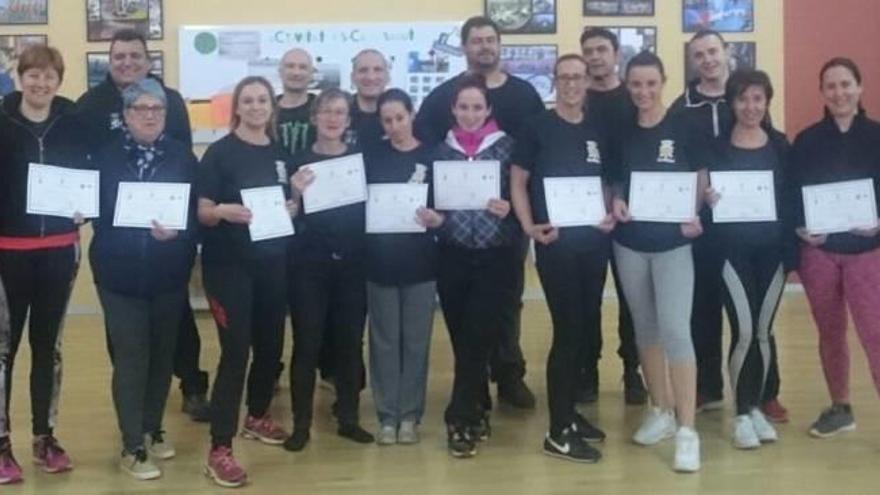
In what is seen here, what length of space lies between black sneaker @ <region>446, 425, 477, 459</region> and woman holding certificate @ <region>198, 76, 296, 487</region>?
84cm

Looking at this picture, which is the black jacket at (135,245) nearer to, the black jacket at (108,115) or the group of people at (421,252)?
the group of people at (421,252)

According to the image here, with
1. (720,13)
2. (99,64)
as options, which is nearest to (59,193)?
(99,64)

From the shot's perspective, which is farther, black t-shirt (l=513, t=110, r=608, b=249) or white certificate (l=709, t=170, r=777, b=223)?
white certificate (l=709, t=170, r=777, b=223)

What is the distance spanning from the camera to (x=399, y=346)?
166 inches

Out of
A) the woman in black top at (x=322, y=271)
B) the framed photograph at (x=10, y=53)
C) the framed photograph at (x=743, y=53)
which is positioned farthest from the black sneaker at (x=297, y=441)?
the framed photograph at (x=743, y=53)

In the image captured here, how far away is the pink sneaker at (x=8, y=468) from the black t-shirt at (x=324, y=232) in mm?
1314

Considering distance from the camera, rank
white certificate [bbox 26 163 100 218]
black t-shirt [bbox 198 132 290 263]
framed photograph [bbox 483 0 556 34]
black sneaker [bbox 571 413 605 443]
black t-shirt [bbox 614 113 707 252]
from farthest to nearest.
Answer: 1. framed photograph [bbox 483 0 556 34]
2. black sneaker [bbox 571 413 605 443]
3. black t-shirt [bbox 614 113 707 252]
4. black t-shirt [bbox 198 132 290 263]
5. white certificate [bbox 26 163 100 218]

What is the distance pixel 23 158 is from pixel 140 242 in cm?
52

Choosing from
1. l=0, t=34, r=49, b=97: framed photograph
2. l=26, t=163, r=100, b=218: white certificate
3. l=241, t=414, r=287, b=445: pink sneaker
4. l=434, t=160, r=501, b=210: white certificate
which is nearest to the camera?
l=26, t=163, r=100, b=218: white certificate

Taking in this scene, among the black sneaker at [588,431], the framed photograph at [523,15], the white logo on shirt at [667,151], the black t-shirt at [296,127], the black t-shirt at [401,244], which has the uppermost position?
the framed photograph at [523,15]

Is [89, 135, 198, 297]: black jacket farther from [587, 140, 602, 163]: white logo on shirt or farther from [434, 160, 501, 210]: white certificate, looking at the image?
[587, 140, 602, 163]: white logo on shirt

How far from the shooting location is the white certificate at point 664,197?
12.7 feet

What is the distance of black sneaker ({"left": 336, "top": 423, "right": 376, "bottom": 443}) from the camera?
14.1ft

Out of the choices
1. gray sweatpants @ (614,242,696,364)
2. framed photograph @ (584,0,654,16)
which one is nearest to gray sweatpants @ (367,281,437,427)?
gray sweatpants @ (614,242,696,364)
